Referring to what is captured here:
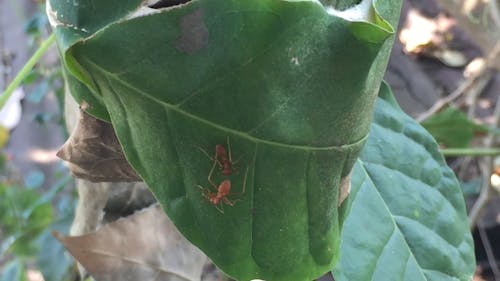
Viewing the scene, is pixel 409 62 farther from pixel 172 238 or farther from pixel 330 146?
pixel 330 146

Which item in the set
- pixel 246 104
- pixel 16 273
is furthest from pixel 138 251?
pixel 16 273

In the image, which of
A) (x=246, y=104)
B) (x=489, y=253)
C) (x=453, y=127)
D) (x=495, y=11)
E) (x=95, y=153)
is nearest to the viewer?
(x=246, y=104)

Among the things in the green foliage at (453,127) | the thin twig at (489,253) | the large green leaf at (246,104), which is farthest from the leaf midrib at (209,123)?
the thin twig at (489,253)

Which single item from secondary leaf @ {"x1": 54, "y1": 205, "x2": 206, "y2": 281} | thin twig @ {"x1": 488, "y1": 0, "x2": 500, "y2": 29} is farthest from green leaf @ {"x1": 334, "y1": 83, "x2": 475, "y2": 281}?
thin twig @ {"x1": 488, "y1": 0, "x2": 500, "y2": 29}

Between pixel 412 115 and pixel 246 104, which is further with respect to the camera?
pixel 412 115

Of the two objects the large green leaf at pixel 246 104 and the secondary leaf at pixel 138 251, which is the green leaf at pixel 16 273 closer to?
the secondary leaf at pixel 138 251

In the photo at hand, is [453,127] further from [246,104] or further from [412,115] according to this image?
[246,104]

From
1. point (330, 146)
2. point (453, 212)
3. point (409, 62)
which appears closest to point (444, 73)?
point (409, 62)
